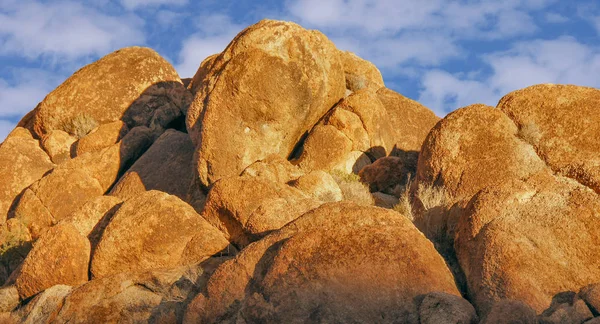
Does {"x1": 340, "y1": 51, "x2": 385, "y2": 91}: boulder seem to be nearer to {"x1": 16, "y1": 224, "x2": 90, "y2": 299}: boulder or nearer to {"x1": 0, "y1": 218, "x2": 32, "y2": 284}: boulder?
{"x1": 0, "y1": 218, "x2": 32, "y2": 284}: boulder

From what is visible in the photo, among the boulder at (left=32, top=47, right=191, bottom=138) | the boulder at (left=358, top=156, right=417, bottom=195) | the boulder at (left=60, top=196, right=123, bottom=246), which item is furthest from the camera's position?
the boulder at (left=32, top=47, right=191, bottom=138)

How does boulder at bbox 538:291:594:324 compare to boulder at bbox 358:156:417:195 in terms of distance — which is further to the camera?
boulder at bbox 358:156:417:195

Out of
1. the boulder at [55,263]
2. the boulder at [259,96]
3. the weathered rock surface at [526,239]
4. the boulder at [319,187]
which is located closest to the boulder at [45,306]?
the boulder at [55,263]

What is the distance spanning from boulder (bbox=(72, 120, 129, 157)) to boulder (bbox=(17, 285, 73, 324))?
10286 mm

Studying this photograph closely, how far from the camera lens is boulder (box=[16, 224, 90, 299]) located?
14.7 meters

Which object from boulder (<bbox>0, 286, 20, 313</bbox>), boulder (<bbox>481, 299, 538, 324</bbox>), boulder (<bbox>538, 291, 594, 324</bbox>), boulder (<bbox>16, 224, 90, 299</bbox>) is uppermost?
boulder (<bbox>16, 224, 90, 299</bbox>)

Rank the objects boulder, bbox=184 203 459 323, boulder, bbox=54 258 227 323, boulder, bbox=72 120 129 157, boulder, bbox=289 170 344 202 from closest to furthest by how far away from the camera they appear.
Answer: boulder, bbox=184 203 459 323
boulder, bbox=54 258 227 323
boulder, bbox=289 170 344 202
boulder, bbox=72 120 129 157

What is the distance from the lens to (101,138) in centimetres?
2488

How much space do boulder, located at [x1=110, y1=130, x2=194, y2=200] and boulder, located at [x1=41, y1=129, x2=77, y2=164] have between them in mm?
4266

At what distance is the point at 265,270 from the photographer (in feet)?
37.3

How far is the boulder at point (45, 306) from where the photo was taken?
44.2 feet

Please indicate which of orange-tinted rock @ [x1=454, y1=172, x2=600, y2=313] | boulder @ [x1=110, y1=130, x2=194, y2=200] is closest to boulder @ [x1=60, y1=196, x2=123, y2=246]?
boulder @ [x1=110, y1=130, x2=194, y2=200]

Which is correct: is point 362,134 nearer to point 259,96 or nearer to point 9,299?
point 259,96

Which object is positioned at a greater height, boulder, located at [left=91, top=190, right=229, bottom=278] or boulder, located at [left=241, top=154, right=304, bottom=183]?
boulder, located at [left=241, top=154, right=304, bottom=183]
